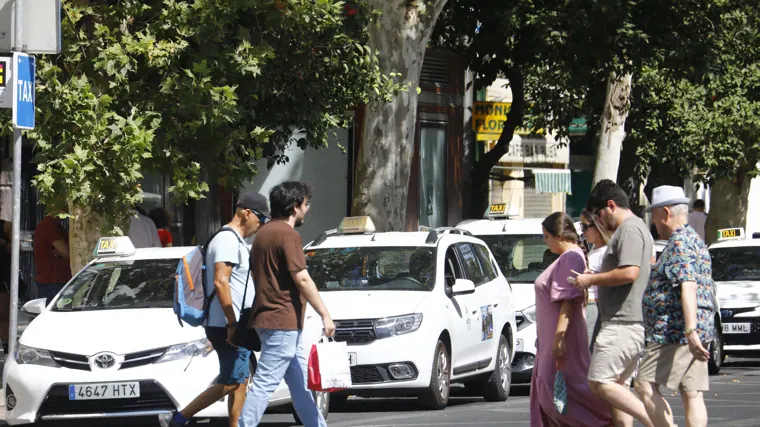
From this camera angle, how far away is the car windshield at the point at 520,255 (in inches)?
660

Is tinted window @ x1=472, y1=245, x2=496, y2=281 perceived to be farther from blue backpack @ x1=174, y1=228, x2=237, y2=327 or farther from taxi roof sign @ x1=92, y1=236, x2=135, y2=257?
Result: blue backpack @ x1=174, y1=228, x2=237, y2=327

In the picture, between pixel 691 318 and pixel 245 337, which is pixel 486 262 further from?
pixel 691 318

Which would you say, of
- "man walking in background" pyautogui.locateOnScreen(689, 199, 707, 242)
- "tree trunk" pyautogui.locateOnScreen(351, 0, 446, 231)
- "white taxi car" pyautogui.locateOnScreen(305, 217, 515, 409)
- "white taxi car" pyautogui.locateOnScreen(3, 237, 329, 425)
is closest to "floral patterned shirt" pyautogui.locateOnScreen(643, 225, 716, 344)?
"white taxi car" pyautogui.locateOnScreen(3, 237, 329, 425)

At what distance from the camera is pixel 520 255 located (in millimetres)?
16984

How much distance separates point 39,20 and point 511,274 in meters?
6.80

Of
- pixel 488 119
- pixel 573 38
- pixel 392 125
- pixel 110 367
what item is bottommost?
pixel 110 367

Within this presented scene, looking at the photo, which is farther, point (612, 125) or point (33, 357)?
point (612, 125)

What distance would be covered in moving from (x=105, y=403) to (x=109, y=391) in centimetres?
11

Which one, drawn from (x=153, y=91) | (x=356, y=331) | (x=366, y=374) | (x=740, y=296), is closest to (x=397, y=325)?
(x=356, y=331)

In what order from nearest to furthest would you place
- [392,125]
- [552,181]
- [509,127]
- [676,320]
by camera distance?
[676,320] → [392,125] → [509,127] → [552,181]

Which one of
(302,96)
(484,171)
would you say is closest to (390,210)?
(302,96)

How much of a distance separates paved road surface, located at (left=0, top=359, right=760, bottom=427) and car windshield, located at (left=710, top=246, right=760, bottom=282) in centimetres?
353

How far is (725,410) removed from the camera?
12.8m

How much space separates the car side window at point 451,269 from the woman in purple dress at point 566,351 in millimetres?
4469
